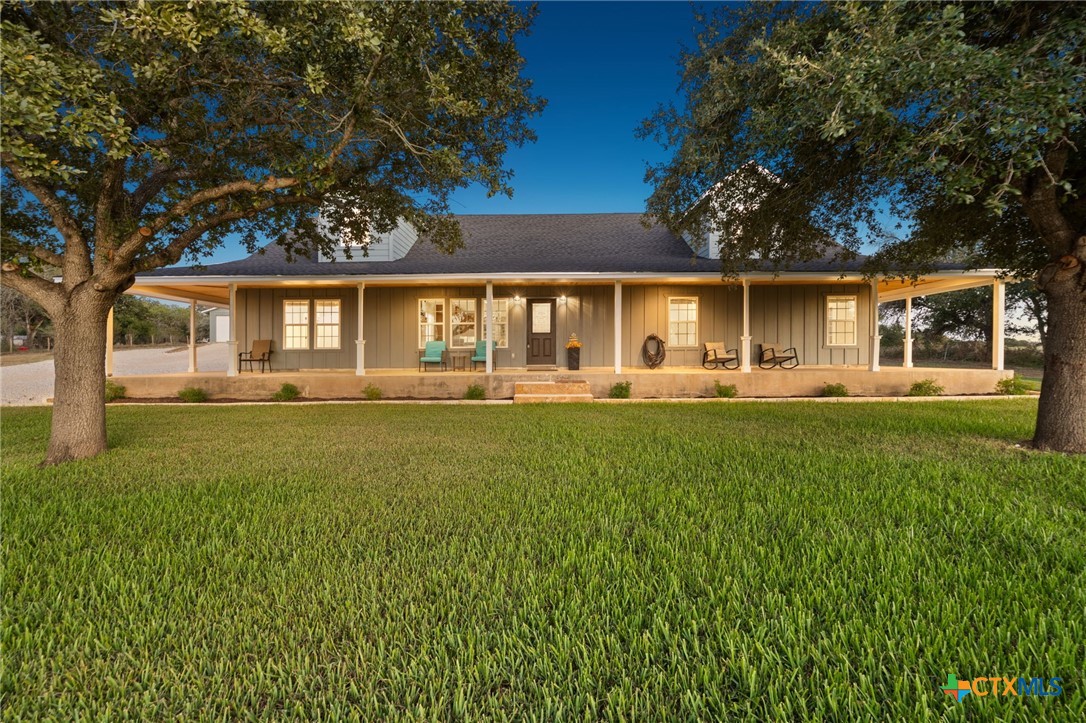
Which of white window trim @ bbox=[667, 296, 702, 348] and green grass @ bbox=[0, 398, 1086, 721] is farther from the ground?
white window trim @ bbox=[667, 296, 702, 348]

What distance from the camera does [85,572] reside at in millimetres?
2500

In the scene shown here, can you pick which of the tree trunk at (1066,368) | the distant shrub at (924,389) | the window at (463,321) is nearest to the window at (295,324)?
the window at (463,321)

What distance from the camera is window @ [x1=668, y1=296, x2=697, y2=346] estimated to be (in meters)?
12.6

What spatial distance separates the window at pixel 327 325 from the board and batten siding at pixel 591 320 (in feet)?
0.69

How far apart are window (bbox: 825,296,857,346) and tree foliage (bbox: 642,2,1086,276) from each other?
16.2ft

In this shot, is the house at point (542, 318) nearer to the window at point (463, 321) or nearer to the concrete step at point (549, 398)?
the window at point (463, 321)

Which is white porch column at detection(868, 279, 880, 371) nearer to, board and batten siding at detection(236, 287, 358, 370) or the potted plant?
the potted plant

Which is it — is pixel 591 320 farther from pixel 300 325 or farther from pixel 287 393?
pixel 300 325

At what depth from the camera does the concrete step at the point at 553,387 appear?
394 inches

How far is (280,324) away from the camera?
12.5m

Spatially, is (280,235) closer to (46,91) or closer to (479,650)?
(46,91)

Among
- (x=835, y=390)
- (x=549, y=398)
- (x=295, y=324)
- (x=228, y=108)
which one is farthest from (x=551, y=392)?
(x=295, y=324)

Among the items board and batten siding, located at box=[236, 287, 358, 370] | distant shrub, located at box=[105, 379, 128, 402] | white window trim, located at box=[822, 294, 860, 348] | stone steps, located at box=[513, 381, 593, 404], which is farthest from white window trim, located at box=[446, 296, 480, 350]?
white window trim, located at box=[822, 294, 860, 348]

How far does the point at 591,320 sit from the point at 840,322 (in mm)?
7062
